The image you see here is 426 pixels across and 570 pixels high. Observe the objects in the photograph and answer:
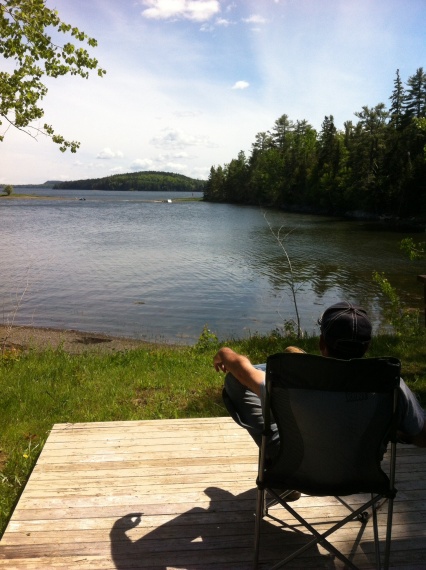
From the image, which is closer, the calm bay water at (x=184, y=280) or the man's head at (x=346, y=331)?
the man's head at (x=346, y=331)

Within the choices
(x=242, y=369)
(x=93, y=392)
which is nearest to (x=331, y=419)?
(x=242, y=369)

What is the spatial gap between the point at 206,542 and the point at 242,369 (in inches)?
32.2

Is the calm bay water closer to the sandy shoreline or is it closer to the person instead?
the sandy shoreline

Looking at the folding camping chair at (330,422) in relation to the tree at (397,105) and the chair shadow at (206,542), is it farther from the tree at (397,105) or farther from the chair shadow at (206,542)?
the tree at (397,105)

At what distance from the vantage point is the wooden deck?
210 cm

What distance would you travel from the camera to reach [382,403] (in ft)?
5.90

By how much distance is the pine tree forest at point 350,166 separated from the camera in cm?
5191

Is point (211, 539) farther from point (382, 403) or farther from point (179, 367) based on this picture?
point (179, 367)

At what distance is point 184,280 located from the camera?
754 inches

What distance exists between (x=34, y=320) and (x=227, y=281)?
802 cm

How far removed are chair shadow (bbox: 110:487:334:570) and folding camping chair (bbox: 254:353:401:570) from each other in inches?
9.6

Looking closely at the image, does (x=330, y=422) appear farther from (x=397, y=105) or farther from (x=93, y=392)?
(x=397, y=105)

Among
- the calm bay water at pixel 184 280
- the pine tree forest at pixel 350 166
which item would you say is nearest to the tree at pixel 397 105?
the pine tree forest at pixel 350 166

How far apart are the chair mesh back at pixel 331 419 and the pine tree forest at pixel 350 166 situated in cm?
3807
